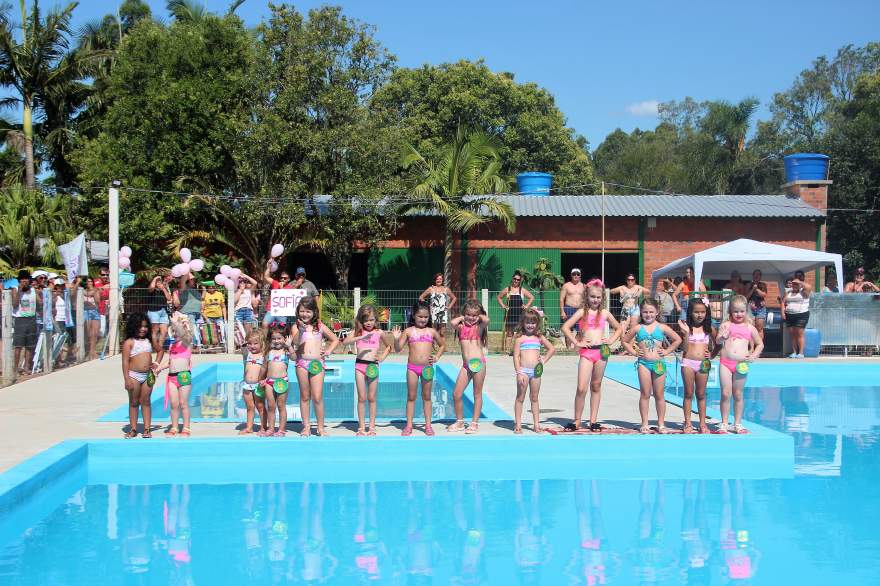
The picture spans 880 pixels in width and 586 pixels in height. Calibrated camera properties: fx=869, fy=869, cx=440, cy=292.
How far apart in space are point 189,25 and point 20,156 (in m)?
9.36

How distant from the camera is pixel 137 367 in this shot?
27.9 ft

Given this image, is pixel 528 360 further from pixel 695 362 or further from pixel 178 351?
pixel 178 351

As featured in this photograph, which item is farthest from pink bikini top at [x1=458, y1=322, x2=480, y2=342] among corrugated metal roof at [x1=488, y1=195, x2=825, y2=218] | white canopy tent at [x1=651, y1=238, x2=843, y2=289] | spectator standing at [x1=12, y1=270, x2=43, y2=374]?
corrugated metal roof at [x1=488, y1=195, x2=825, y2=218]

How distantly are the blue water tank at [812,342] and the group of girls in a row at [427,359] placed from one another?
30.7 ft

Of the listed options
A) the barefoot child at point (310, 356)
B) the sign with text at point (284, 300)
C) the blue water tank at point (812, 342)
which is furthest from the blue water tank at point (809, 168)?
the barefoot child at point (310, 356)

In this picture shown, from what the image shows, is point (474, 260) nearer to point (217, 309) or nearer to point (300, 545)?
point (217, 309)

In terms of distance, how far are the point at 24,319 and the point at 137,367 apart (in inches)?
230

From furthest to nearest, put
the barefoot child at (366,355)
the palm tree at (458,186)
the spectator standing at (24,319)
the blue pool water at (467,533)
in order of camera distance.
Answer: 1. the palm tree at (458,186)
2. the spectator standing at (24,319)
3. the barefoot child at (366,355)
4. the blue pool water at (467,533)

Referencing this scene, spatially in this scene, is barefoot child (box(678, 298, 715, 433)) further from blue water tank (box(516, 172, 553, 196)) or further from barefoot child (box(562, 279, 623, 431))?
blue water tank (box(516, 172, 553, 196))

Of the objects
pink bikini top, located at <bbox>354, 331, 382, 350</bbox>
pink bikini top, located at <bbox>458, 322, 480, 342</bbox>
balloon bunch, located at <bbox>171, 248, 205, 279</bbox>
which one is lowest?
pink bikini top, located at <bbox>354, 331, 382, 350</bbox>

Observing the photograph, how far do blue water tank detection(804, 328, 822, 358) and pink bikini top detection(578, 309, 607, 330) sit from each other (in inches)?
403

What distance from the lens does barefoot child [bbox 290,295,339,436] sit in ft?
28.5

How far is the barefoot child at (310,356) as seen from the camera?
28.5 ft

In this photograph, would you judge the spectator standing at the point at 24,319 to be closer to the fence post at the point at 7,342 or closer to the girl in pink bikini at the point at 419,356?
the fence post at the point at 7,342
